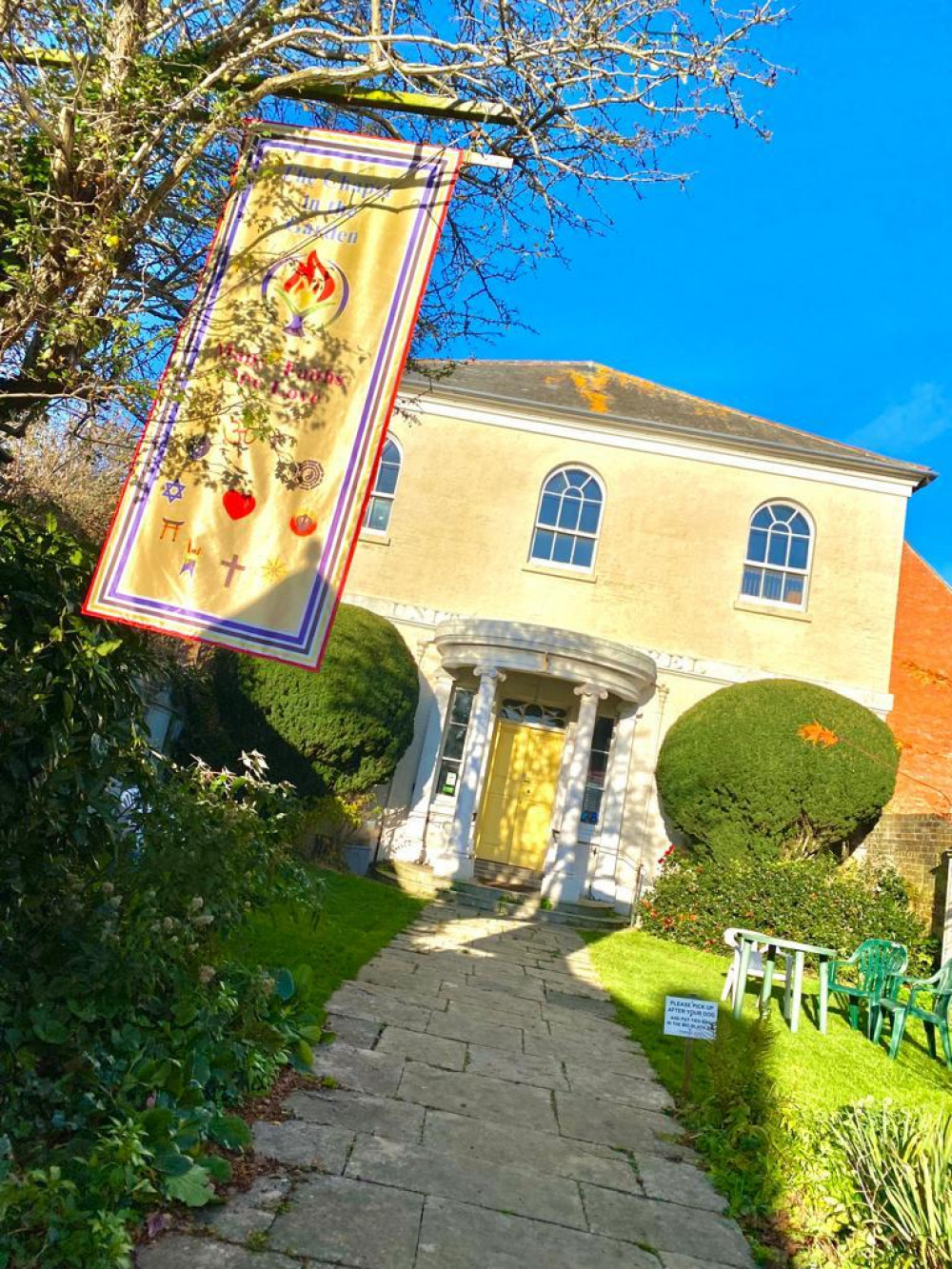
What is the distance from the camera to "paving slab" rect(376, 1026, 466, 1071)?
5.34 metres

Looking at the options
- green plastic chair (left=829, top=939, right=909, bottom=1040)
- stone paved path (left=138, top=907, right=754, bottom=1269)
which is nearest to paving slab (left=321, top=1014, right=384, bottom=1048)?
stone paved path (left=138, top=907, right=754, bottom=1269)

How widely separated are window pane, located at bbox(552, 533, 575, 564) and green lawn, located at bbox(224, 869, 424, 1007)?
21.7 ft

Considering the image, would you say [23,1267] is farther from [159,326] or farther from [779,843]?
[779,843]

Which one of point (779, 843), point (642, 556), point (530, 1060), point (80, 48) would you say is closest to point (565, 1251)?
point (530, 1060)

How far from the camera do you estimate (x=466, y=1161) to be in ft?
13.0

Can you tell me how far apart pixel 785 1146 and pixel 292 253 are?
15.0 feet

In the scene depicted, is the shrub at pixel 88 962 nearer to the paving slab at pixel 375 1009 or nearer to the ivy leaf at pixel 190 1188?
the ivy leaf at pixel 190 1188

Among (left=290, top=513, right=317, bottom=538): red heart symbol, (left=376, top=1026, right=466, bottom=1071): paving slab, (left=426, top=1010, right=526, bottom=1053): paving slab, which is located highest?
(left=290, top=513, right=317, bottom=538): red heart symbol

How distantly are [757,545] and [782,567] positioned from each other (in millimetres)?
553

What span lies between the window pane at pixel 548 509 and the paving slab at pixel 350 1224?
13326mm

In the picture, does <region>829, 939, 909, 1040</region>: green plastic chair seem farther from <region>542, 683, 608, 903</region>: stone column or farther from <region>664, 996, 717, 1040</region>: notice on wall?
<region>542, 683, 608, 903</region>: stone column

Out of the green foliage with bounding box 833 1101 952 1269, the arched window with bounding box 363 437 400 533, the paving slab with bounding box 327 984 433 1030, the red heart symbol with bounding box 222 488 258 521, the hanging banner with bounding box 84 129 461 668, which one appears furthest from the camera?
the arched window with bounding box 363 437 400 533

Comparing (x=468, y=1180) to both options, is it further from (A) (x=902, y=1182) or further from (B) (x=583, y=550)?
(B) (x=583, y=550)

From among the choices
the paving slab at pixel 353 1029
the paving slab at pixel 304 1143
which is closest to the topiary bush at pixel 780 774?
the paving slab at pixel 353 1029
